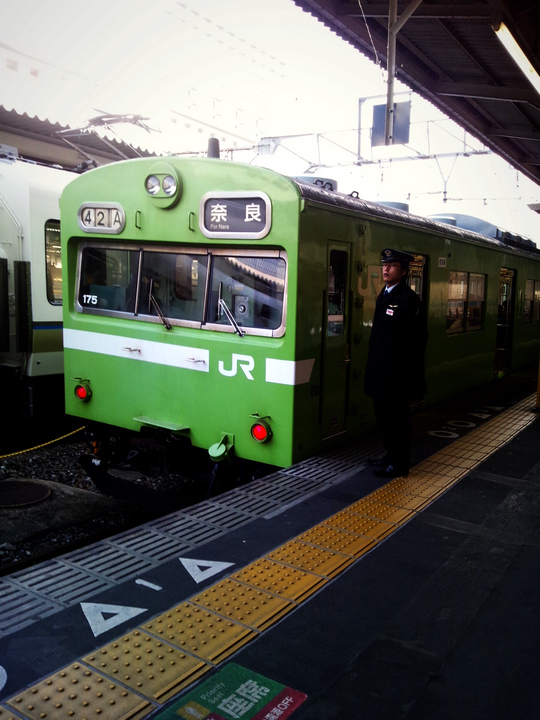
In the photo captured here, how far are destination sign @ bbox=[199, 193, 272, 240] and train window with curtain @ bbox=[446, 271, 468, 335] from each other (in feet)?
11.6

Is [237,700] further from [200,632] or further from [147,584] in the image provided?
[147,584]

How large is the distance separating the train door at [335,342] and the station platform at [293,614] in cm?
81

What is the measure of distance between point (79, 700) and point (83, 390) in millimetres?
3765

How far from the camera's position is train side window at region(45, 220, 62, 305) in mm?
7906

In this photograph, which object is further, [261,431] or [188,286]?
[188,286]

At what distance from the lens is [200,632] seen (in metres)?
2.57

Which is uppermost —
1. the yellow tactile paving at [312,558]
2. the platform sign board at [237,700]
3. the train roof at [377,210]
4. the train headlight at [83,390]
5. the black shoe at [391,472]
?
the train roof at [377,210]

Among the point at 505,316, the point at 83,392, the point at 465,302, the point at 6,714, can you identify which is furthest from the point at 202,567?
the point at 505,316

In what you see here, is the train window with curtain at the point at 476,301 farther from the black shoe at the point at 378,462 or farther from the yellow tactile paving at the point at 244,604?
the yellow tactile paving at the point at 244,604

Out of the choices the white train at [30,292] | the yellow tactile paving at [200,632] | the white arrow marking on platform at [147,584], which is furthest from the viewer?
the white train at [30,292]

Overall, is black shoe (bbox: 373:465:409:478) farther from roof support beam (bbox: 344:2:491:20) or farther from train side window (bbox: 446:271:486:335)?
roof support beam (bbox: 344:2:491:20)

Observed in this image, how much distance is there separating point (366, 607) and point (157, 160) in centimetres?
367

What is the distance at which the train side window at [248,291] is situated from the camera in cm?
447

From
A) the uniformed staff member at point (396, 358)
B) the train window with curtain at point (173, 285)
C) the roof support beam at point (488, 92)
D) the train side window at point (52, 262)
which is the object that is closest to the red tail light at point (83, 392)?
the train window with curtain at point (173, 285)
